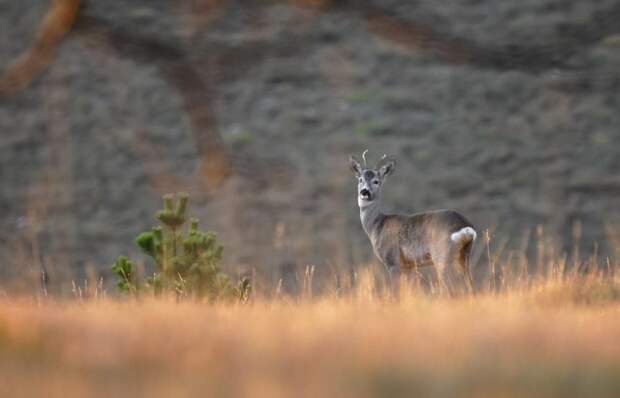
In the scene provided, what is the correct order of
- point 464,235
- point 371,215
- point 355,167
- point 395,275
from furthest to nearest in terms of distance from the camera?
point 371,215, point 355,167, point 395,275, point 464,235

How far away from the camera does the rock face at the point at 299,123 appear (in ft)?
39.5

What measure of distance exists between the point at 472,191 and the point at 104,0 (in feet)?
18.5

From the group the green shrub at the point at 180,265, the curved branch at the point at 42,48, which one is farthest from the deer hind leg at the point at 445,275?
the curved branch at the point at 42,48

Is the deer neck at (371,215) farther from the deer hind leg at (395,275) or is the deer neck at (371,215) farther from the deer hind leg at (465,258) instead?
the deer hind leg at (465,258)

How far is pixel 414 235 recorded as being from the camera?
881 centimetres

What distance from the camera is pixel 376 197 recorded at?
31.3 feet

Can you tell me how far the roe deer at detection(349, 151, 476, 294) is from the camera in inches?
332

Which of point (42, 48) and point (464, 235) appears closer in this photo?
point (464, 235)

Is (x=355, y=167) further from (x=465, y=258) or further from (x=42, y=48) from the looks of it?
(x=42, y=48)

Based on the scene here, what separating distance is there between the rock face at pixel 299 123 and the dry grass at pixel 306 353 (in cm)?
620

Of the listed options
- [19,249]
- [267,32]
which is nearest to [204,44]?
[267,32]

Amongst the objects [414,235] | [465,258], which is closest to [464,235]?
[465,258]

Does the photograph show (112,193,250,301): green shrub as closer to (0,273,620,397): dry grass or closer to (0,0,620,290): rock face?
(0,273,620,397): dry grass

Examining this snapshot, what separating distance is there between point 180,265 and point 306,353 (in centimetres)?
386
